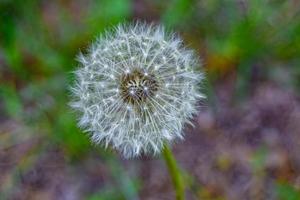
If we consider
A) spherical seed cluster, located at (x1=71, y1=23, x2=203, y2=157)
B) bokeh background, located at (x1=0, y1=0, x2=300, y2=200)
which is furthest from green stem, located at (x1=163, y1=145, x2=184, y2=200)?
bokeh background, located at (x1=0, y1=0, x2=300, y2=200)

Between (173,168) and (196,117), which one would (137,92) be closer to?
(173,168)

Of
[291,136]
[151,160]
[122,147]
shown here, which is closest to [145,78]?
[122,147]

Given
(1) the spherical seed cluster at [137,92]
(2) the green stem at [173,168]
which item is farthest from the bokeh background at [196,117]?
(1) the spherical seed cluster at [137,92]

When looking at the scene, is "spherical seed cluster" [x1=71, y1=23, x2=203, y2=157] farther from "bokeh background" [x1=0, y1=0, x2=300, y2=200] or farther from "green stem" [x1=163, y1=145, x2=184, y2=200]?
"bokeh background" [x1=0, y1=0, x2=300, y2=200]

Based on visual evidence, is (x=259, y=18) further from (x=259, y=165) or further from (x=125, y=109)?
(x=125, y=109)

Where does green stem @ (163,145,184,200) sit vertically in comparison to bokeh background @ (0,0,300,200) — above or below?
below

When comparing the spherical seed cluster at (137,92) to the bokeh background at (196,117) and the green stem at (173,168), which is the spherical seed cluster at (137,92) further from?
the bokeh background at (196,117)
